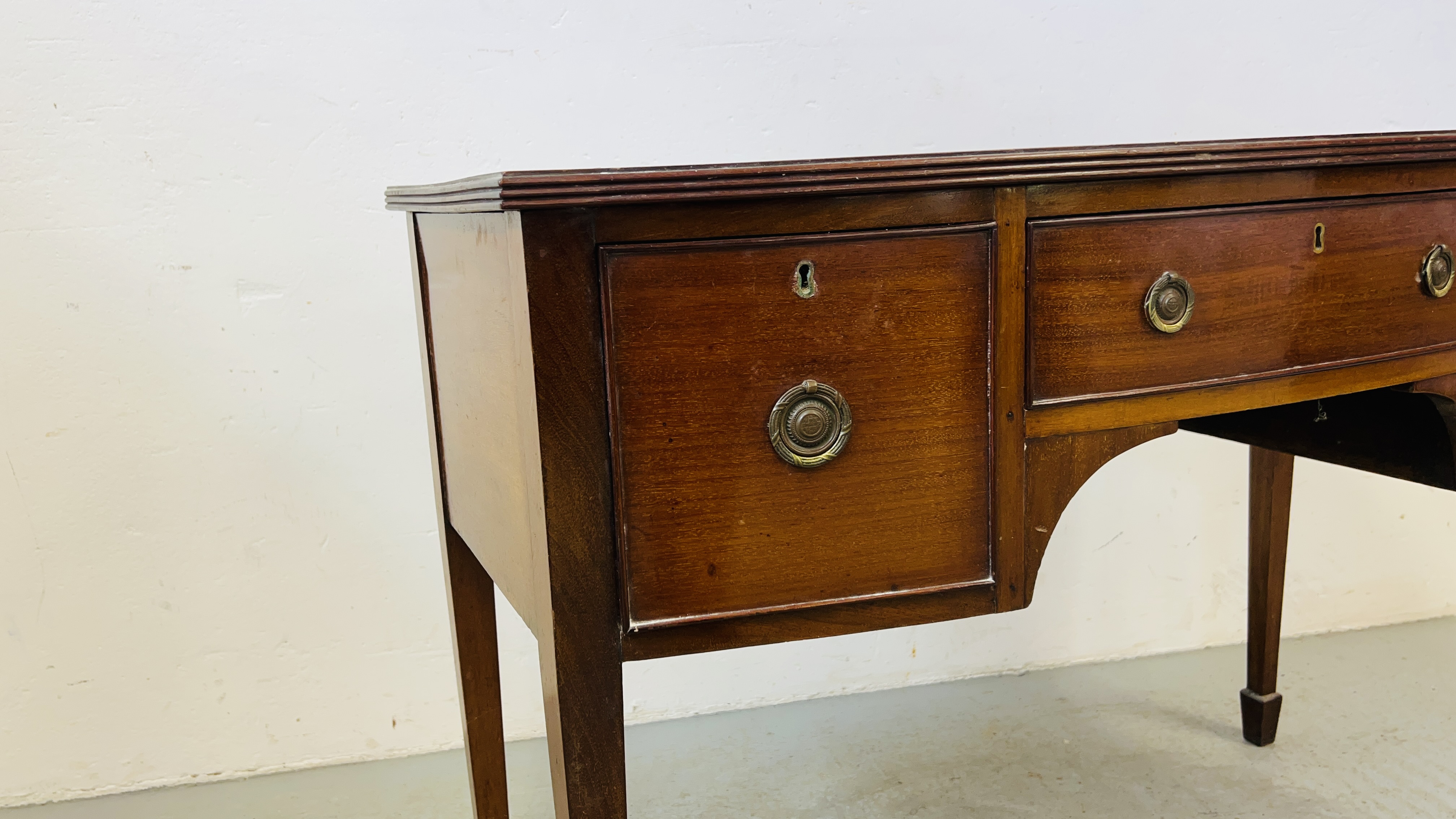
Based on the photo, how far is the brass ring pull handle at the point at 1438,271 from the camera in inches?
45.2

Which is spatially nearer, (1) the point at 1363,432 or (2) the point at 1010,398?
(2) the point at 1010,398

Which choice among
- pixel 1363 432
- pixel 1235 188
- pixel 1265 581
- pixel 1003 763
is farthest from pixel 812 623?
pixel 1265 581

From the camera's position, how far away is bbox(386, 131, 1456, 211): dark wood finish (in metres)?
0.79

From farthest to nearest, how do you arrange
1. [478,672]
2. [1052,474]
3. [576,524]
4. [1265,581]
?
[1265,581] < [478,672] < [1052,474] < [576,524]

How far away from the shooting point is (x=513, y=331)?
2.88 feet

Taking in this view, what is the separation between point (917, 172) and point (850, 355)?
0.15 meters

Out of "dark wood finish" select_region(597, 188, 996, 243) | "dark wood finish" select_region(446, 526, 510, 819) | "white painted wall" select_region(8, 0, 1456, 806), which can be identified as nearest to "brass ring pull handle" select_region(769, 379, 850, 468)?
"dark wood finish" select_region(597, 188, 996, 243)

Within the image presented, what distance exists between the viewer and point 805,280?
877 millimetres

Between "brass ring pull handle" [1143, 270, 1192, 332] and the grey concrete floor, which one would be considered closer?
"brass ring pull handle" [1143, 270, 1192, 332]

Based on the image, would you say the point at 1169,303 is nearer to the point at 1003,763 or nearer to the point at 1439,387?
the point at 1439,387

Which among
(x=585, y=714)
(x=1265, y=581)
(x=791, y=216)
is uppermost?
(x=791, y=216)

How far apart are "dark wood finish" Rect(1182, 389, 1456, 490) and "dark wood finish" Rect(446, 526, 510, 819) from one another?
959 millimetres

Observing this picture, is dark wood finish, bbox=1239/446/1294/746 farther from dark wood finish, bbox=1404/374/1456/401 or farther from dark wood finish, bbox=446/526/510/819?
dark wood finish, bbox=446/526/510/819

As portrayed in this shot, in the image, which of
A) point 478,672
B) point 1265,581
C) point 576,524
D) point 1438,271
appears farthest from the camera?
point 1265,581
